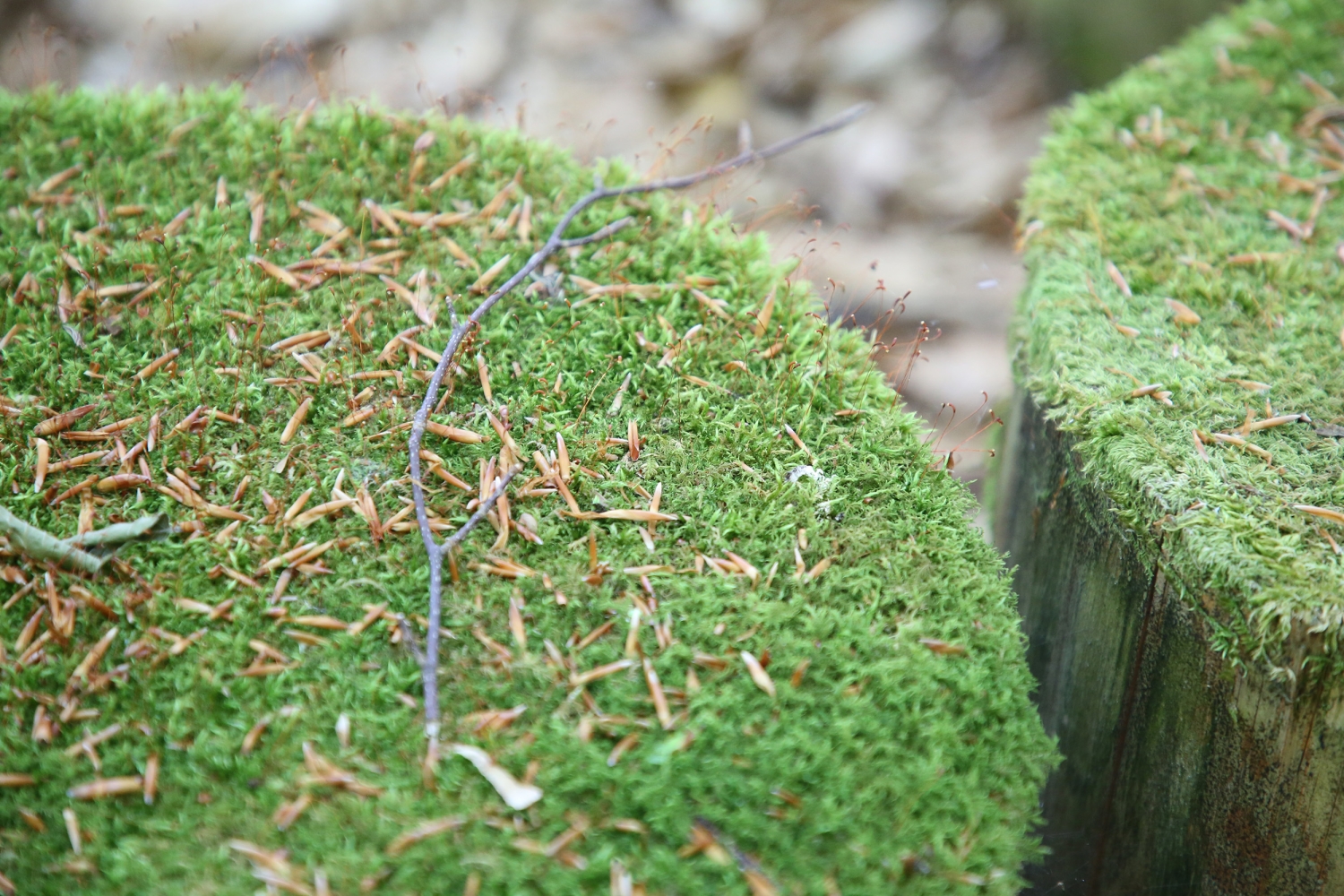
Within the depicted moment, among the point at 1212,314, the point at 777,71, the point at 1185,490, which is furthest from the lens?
the point at 777,71

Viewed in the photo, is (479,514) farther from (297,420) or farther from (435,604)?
(297,420)

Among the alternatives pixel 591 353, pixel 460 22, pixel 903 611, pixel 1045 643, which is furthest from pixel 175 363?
pixel 460 22

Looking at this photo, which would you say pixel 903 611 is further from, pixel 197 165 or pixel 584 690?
pixel 197 165

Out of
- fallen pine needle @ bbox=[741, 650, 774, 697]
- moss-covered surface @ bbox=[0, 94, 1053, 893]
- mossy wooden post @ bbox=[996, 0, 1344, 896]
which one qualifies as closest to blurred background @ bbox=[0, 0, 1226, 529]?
mossy wooden post @ bbox=[996, 0, 1344, 896]

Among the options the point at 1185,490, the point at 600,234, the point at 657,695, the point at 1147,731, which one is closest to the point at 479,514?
the point at 657,695

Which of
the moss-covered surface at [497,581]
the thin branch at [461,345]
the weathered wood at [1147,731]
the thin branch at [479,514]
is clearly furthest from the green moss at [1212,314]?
the thin branch at [479,514]
